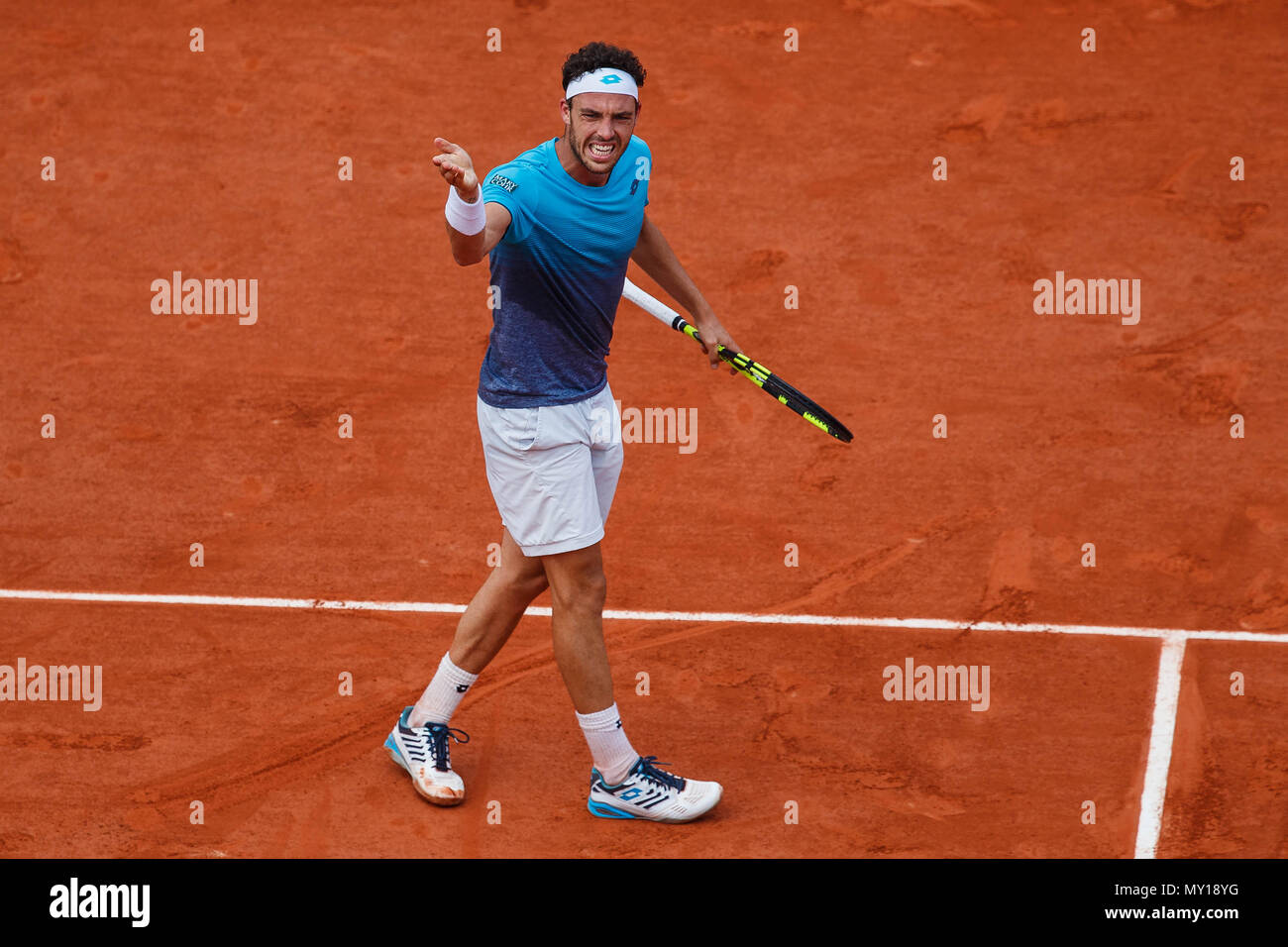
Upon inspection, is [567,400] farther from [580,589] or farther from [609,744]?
[609,744]

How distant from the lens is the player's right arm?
4797mm

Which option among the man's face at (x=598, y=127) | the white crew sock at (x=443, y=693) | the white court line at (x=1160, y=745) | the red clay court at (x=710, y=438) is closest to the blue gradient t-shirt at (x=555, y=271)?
the man's face at (x=598, y=127)

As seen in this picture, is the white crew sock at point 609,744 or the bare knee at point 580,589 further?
the white crew sock at point 609,744

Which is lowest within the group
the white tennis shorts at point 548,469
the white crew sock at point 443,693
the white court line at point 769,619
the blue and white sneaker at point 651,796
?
the blue and white sneaker at point 651,796

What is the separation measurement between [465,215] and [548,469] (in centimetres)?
109

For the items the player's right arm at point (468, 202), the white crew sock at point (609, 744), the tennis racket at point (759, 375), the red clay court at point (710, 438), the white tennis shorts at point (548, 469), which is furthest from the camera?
the red clay court at point (710, 438)

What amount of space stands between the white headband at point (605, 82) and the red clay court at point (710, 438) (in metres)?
2.57

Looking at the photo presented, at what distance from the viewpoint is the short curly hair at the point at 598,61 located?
17.8 feet

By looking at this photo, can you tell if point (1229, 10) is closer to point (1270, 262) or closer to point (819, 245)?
point (1270, 262)

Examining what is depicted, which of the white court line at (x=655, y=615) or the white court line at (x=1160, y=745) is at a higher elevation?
the white court line at (x=655, y=615)

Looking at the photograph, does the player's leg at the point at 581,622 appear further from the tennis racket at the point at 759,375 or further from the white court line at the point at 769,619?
the white court line at the point at 769,619

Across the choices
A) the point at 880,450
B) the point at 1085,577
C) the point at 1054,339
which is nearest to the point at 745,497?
the point at 880,450

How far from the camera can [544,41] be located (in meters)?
11.8

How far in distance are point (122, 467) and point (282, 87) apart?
13.0 feet
